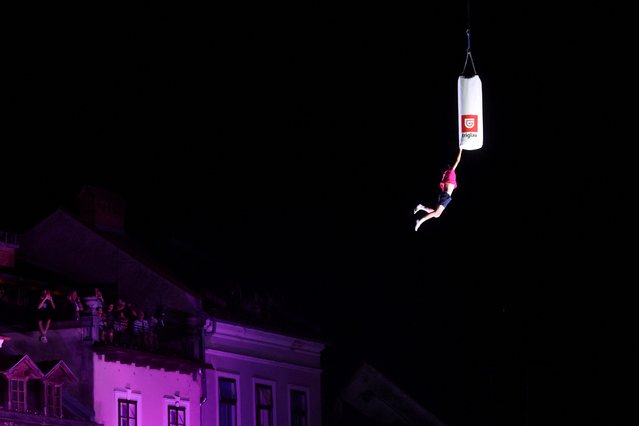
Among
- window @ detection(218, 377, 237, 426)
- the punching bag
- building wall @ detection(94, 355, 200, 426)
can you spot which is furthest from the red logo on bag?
window @ detection(218, 377, 237, 426)

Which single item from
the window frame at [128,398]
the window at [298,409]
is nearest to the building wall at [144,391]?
the window frame at [128,398]

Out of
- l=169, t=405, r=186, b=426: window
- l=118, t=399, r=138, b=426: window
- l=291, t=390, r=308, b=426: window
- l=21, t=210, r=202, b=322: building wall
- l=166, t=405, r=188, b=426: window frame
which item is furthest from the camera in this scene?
l=291, t=390, r=308, b=426: window

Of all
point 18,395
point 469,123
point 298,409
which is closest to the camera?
point 469,123

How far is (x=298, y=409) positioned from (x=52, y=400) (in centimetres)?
1152

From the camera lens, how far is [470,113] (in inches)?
1272

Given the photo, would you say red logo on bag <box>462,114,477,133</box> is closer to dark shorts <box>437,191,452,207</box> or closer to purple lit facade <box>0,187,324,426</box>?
dark shorts <box>437,191,452,207</box>

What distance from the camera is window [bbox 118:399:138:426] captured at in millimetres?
35625

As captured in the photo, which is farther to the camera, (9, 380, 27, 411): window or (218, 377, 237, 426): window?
(218, 377, 237, 426): window

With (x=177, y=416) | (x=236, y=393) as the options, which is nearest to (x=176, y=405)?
(x=177, y=416)

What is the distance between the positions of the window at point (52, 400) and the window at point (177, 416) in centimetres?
450

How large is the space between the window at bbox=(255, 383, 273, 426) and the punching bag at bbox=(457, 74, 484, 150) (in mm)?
11934

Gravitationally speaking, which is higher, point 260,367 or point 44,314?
point 260,367

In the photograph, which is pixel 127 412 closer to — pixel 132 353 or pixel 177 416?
pixel 132 353

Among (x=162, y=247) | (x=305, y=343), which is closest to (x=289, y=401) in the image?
(x=305, y=343)
